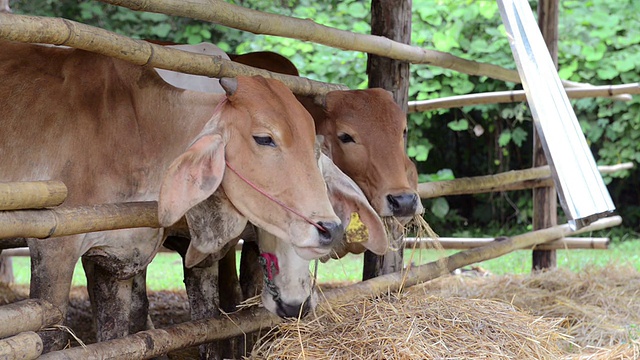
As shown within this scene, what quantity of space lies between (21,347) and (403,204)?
1.77 m

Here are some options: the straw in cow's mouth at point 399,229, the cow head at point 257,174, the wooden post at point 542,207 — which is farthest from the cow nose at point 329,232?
the wooden post at point 542,207

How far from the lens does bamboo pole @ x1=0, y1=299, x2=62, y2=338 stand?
2.61 metres

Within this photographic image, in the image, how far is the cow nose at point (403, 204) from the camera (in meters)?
3.77

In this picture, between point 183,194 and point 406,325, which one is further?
point 406,325

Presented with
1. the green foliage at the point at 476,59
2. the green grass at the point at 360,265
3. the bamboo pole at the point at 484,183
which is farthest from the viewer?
the green foliage at the point at 476,59

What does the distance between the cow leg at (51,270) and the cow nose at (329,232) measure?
102 centimetres

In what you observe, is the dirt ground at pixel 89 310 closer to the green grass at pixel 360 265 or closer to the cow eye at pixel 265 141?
the green grass at pixel 360 265

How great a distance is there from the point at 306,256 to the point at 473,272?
5674mm

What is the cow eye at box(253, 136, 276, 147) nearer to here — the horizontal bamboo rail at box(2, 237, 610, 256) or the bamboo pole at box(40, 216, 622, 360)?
the bamboo pole at box(40, 216, 622, 360)

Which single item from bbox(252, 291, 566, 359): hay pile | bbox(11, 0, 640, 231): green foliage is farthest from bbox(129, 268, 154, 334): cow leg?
bbox(11, 0, 640, 231): green foliage

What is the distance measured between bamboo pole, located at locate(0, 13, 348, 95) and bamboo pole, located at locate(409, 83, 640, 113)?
3.22 meters

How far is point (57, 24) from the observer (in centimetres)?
283

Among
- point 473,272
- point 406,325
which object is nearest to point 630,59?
point 473,272

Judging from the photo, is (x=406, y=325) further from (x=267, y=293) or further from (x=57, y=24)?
(x=57, y=24)
